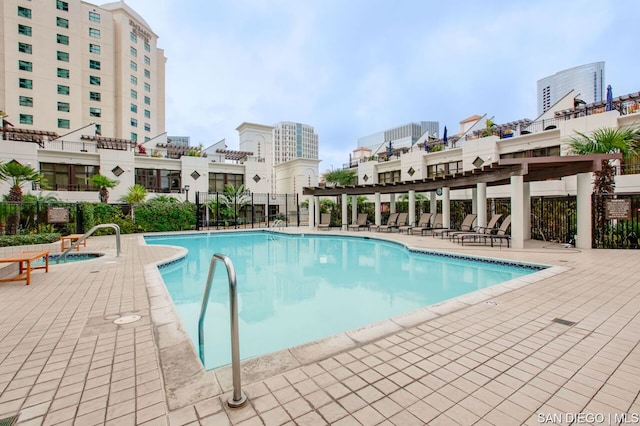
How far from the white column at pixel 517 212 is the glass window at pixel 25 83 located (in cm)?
4241

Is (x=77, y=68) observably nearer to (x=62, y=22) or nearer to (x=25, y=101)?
(x=62, y=22)

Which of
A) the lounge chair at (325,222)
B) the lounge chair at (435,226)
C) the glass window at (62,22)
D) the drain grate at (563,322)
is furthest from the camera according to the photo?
the glass window at (62,22)

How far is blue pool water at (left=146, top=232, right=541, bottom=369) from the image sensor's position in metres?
4.93

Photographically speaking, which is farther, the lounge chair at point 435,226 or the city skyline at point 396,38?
the lounge chair at point 435,226

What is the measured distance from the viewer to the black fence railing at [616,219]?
9910 mm

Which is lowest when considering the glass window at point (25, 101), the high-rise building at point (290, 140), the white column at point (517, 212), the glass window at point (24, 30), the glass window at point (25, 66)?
the white column at point (517, 212)

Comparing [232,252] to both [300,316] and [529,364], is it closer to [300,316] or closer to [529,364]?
[300,316]

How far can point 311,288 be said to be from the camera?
7.57 metres

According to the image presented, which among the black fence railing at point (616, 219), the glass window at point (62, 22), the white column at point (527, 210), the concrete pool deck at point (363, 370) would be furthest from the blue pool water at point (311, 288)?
the glass window at point (62, 22)

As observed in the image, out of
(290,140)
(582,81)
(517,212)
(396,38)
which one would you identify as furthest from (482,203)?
(290,140)

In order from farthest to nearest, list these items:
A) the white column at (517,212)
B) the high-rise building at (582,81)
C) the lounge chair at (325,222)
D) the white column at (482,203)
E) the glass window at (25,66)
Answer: the high-rise building at (582,81), the glass window at (25,66), the lounge chair at (325,222), the white column at (482,203), the white column at (517,212)

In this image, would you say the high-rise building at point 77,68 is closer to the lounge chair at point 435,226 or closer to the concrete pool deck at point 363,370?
the lounge chair at point 435,226

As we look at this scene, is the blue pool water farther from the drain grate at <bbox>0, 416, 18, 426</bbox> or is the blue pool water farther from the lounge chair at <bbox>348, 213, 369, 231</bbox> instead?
the lounge chair at <bbox>348, 213, 369, 231</bbox>

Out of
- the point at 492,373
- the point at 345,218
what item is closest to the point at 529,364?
the point at 492,373
